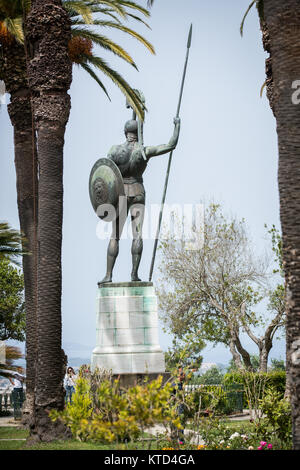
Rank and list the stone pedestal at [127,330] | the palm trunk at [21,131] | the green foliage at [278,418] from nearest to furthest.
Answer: the green foliage at [278,418] < the stone pedestal at [127,330] < the palm trunk at [21,131]

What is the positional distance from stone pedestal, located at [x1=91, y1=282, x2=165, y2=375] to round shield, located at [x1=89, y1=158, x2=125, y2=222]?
1.49 m

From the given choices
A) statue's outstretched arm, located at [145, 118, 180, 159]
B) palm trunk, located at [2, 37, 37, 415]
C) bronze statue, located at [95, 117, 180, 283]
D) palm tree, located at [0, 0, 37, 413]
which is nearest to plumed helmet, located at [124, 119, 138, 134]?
bronze statue, located at [95, 117, 180, 283]

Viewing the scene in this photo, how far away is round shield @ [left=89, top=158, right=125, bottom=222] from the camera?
42.0 ft

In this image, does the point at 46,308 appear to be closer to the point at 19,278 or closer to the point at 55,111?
the point at 55,111

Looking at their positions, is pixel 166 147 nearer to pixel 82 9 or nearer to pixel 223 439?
pixel 82 9

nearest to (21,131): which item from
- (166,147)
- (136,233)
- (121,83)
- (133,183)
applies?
(121,83)

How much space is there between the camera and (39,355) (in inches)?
→ 444

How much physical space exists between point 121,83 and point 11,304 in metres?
16.7

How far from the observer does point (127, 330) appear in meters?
12.4

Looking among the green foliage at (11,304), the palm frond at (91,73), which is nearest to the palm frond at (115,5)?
the palm frond at (91,73)

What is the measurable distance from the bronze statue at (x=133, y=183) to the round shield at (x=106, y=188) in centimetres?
22

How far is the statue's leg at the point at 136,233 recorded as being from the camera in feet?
42.5

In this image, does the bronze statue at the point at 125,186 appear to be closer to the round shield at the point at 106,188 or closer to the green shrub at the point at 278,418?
the round shield at the point at 106,188

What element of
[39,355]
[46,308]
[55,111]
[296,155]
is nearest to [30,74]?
Result: [55,111]
